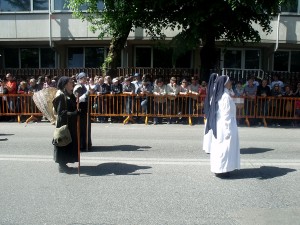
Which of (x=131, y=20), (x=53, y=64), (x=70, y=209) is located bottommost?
(x=70, y=209)

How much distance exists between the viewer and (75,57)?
22.1 m

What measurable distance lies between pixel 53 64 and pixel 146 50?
556cm

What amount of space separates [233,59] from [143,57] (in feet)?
16.8

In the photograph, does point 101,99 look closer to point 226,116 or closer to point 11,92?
point 11,92

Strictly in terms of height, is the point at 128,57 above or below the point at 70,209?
above

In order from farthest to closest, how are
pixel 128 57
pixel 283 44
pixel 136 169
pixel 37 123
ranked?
pixel 128 57 < pixel 283 44 < pixel 37 123 < pixel 136 169

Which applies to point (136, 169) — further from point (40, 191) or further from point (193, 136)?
point (193, 136)

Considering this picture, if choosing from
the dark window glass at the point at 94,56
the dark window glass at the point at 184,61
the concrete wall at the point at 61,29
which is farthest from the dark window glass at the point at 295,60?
the dark window glass at the point at 94,56

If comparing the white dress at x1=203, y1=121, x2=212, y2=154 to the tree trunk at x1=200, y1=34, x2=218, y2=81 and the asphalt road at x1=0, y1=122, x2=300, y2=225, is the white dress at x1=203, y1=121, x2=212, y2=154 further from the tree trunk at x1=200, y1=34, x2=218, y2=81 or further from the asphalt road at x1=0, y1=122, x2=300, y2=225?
the tree trunk at x1=200, y1=34, x2=218, y2=81

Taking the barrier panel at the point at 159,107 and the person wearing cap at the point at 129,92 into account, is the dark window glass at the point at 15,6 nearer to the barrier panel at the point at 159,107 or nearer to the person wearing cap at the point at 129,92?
the barrier panel at the point at 159,107

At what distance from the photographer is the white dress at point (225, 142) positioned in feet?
21.5

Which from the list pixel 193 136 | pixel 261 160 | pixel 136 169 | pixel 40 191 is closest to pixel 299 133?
pixel 193 136

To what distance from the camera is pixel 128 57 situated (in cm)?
2142

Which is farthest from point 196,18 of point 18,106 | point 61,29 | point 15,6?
point 15,6
